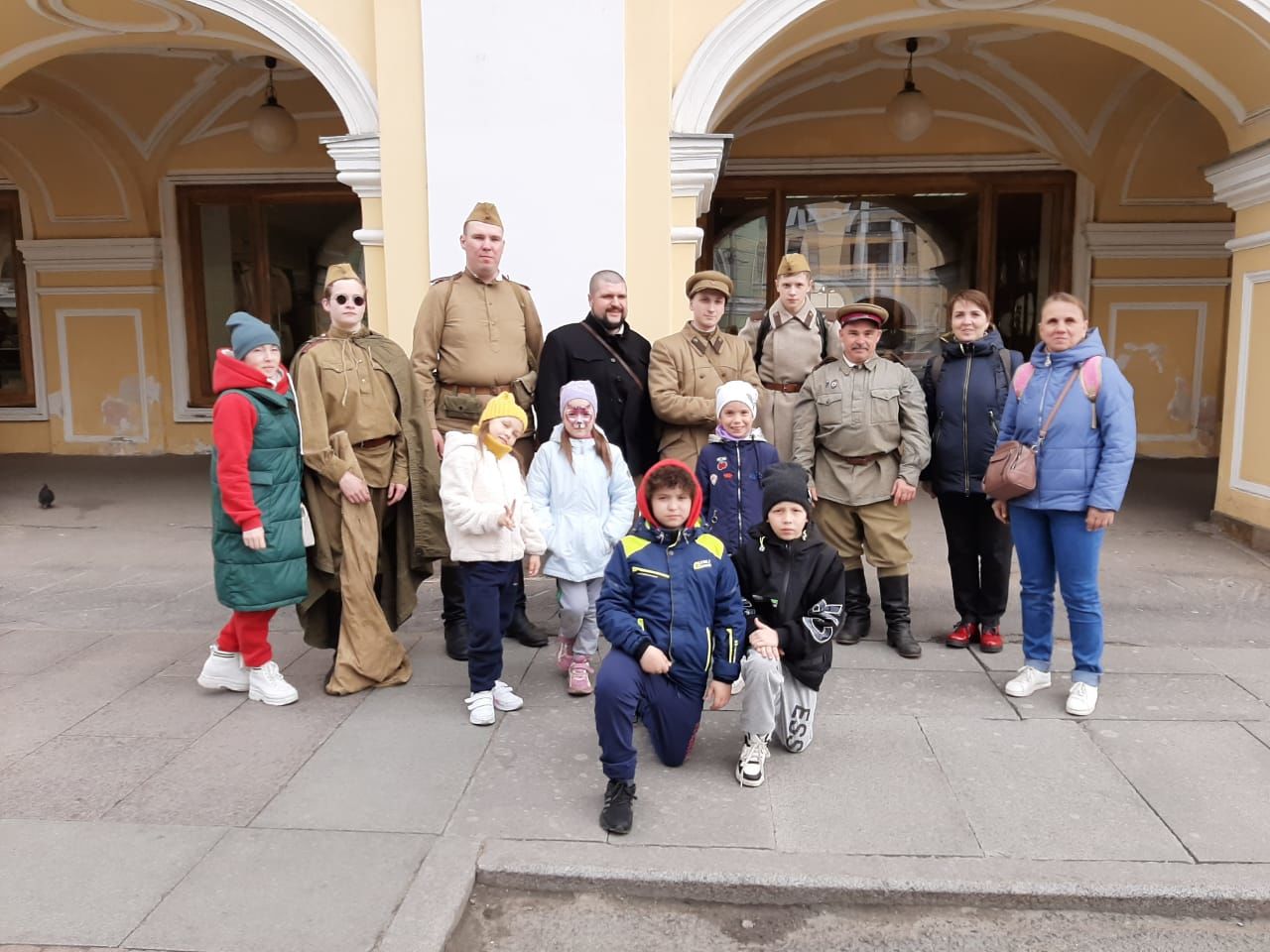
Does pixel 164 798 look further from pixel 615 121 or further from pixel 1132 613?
pixel 1132 613

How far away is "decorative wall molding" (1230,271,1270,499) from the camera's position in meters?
Result: 6.07

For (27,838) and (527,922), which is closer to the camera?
(527,922)

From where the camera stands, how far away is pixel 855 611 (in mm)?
4477

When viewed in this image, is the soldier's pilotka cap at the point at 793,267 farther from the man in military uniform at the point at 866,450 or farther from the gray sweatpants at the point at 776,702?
the gray sweatpants at the point at 776,702

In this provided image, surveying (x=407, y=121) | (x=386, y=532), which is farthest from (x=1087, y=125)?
(x=386, y=532)

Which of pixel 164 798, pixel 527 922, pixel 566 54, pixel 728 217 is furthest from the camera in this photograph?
pixel 728 217

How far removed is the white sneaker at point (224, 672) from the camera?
3.83 metres

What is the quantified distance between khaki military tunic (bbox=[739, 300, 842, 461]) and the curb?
2151mm

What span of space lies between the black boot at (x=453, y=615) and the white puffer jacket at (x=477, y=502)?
2.64ft

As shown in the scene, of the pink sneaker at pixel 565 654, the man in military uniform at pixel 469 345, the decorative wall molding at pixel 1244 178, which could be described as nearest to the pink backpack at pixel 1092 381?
the pink sneaker at pixel 565 654

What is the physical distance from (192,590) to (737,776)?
12.3 ft

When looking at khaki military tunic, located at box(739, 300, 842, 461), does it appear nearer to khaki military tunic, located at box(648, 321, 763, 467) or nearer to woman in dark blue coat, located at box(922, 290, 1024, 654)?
khaki military tunic, located at box(648, 321, 763, 467)

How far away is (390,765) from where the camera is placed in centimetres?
320

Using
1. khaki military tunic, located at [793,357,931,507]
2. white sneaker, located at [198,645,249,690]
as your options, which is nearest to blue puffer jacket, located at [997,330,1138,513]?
khaki military tunic, located at [793,357,931,507]
